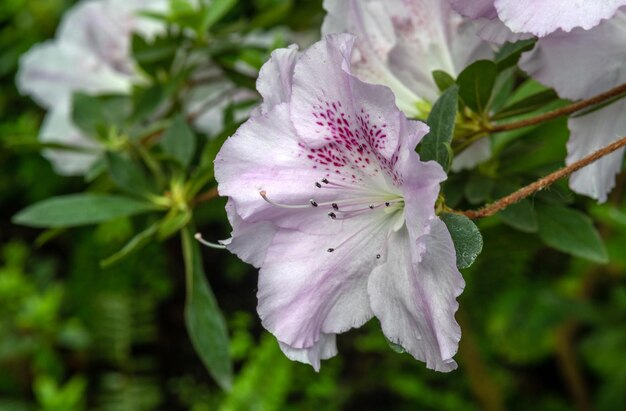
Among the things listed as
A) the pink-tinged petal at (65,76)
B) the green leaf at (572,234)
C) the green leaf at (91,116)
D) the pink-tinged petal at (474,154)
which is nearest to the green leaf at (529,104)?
the pink-tinged petal at (474,154)

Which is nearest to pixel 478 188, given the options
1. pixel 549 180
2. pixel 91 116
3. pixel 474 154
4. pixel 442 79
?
pixel 474 154

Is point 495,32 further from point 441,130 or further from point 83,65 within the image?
point 83,65

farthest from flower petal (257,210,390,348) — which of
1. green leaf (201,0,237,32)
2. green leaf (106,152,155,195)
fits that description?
green leaf (201,0,237,32)

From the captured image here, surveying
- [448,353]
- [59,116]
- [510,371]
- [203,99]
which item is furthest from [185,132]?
[510,371]

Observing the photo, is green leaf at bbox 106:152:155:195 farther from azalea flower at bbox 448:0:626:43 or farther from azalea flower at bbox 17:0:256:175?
azalea flower at bbox 448:0:626:43

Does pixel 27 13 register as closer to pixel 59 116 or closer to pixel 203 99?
pixel 59 116
